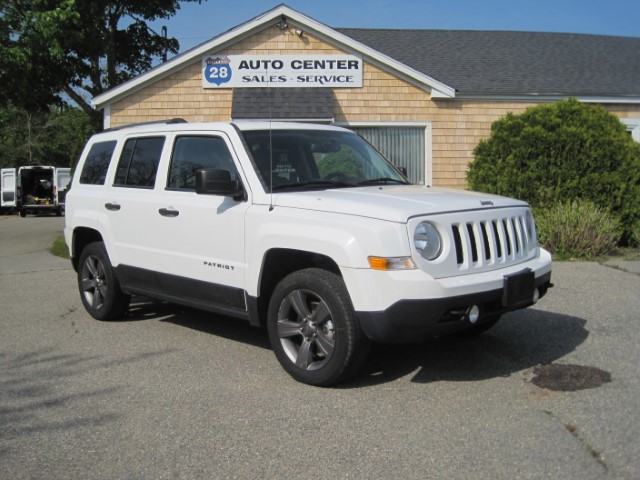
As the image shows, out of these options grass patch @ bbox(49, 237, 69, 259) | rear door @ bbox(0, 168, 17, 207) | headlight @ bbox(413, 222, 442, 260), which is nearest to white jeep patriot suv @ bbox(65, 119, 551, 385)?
headlight @ bbox(413, 222, 442, 260)

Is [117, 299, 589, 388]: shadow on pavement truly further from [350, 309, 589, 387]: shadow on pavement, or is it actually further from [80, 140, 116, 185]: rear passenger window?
[80, 140, 116, 185]: rear passenger window

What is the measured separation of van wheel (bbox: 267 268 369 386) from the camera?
455cm

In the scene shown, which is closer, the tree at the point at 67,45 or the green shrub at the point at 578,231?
the green shrub at the point at 578,231

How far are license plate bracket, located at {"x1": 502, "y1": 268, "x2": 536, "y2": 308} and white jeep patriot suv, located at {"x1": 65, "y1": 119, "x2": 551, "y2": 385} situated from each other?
14 millimetres

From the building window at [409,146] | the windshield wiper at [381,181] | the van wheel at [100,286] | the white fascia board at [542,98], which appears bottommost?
the van wheel at [100,286]

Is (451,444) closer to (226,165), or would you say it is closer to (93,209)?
(226,165)

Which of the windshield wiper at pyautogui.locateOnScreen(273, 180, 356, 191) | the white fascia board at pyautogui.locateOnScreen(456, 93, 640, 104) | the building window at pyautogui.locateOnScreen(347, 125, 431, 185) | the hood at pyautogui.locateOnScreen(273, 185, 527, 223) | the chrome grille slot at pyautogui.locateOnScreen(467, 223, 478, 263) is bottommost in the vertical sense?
the chrome grille slot at pyautogui.locateOnScreen(467, 223, 478, 263)

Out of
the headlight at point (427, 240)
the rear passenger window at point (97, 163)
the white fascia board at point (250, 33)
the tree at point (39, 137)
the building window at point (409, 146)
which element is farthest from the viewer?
the tree at point (39, 137)

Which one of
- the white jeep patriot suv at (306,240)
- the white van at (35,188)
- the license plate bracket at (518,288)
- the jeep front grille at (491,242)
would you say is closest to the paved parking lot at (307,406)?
the white jeep patriot suv at (306,240)

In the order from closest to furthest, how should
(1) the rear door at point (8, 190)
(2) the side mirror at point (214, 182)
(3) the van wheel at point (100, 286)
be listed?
(2) the side mirror at point (214, 182), (3) the van wheel at point (100, 286), (1) the rear door at point (8, 190)

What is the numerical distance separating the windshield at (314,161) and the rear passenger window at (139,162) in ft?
3.76

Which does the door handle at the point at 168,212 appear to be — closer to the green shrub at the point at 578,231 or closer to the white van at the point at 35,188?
the green shrub at the point at 578,231

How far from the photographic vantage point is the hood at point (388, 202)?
14.6ft

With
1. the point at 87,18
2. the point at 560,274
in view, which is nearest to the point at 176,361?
the point at 560,274
